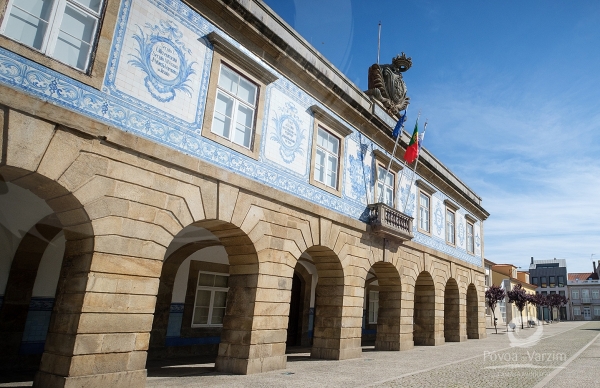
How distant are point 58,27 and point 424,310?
1450 cm

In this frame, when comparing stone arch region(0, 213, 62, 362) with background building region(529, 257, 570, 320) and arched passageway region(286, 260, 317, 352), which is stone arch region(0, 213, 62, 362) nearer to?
arched passageway region(286, 260, 317, 352)

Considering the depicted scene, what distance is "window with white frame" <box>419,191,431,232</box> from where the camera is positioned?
49.2ft

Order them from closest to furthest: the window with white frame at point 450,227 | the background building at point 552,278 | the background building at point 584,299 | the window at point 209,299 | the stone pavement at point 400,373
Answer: the stone pavement at point 400,373, the window at point 209,299, the window with white frame at point 450,227, the background building at point 584,299, the background building at point 552,278

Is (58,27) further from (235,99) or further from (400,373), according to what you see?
(400,373)

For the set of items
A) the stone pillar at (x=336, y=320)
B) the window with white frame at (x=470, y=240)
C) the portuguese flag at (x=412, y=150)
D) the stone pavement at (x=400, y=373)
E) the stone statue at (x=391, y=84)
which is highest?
the stone statue at (x=391, y=84)

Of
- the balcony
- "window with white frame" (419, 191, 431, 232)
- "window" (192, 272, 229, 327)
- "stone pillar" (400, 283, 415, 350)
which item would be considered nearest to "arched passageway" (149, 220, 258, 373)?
"window" (192, 272, 229, 327)

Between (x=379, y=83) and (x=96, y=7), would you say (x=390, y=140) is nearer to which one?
(x=379, y=83)

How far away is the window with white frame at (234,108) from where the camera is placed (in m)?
7.77

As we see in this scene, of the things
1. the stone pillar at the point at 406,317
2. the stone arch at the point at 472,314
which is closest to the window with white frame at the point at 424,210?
the stone pillar at the point at 406,317

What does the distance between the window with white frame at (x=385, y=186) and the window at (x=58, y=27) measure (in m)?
8.81

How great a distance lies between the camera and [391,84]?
14.1 meters

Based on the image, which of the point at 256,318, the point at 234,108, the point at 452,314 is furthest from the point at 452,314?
the point at 234,108

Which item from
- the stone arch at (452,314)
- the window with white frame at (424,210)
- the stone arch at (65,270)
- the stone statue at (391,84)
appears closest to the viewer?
the stone arch at (65,270)

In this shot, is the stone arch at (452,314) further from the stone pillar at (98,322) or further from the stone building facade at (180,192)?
the stone pillar at (98,322)
